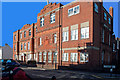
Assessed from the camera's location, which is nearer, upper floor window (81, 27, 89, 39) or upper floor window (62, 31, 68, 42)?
upper floor window (81, 27, 89, 39)

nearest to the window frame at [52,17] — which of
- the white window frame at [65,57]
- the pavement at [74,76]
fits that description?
the white window frame at [65,57]

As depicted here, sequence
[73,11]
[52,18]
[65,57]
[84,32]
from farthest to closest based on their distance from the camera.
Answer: [52,18], [65,57], [73,11], [84,32]

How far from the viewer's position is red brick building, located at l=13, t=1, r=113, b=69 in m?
21.7

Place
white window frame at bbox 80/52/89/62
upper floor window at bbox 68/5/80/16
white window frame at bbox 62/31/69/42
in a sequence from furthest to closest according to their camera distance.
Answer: white window frame at bbox 62/31/69/42 → upper floor window at bbox 68/5/80/16 → white window frame at bbox 80/52/89/62

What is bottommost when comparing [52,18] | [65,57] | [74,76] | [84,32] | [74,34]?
[74,76]

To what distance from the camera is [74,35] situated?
24125mm

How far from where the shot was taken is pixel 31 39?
40.4m

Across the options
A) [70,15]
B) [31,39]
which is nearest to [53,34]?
[70,15]

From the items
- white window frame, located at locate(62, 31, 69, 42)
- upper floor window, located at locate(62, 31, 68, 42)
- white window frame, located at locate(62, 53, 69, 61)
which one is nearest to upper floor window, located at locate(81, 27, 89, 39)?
white window frame, located at locate(62, 31, 69, 42)

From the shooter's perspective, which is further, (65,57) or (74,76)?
(65,57)

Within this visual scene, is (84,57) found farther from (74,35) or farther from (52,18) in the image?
(52,18)

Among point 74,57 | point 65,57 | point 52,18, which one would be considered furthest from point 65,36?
point 52,18

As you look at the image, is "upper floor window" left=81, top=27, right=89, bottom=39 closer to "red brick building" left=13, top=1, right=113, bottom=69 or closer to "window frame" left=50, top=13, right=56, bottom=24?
"red brick building" left=13, top=1, right=113, bottom=69

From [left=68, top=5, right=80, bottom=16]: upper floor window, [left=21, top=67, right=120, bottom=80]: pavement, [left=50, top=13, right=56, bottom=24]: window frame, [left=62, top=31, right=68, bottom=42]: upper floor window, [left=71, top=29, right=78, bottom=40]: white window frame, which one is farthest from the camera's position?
[left=50, top=13, right=56, bottom=24]: window frame
